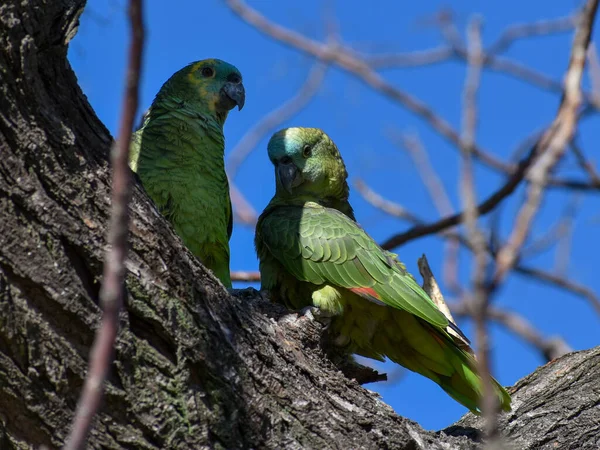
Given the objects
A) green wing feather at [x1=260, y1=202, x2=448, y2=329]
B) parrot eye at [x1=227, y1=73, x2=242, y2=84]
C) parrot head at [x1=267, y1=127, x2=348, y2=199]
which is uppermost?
parrot eye at [x1=227, y1=73, x2=242, y2=84]

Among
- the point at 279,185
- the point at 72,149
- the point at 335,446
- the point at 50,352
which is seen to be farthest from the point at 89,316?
the point at 279,185

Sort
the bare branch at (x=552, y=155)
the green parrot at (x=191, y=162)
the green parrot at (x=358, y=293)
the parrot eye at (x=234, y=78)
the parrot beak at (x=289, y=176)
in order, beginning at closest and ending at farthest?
1. the bare branch at (x=552, y=155)
2. the green parrot at (x=358, y=293)
3. the green parrot at (x=191, y=162)
4. the parrot beak at (x=289, y=176)
5. the parrot eye at (x=234, y=78)

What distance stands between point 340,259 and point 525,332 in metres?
4.74

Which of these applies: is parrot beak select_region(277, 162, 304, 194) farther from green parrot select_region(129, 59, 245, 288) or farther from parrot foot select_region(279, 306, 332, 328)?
parrot foot select_region(279, 306, 332, 328)

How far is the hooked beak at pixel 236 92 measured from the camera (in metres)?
4.98

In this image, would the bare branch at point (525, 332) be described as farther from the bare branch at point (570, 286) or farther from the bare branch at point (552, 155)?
the bare branch at point (552, 155)

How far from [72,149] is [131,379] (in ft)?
2.34

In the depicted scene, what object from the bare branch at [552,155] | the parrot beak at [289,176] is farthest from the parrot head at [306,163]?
the bare branch at [552,155]

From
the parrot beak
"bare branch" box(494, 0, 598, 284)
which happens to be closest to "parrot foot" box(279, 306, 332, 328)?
the parrot beak

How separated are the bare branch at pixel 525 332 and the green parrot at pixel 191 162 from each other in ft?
10.4

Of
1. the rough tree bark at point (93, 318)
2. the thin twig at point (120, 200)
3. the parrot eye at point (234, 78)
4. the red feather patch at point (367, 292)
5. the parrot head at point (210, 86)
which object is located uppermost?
the parrot eye at point (234, 78)

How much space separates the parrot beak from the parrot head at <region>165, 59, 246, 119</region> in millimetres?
613

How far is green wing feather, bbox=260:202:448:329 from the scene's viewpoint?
3850mm

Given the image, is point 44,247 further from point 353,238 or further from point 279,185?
point 279,185
